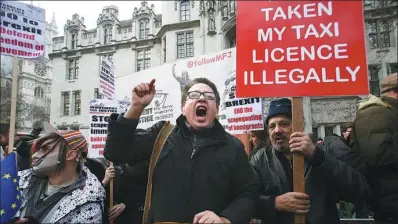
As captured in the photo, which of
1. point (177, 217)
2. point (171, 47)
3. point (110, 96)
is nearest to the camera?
point (177, 217)

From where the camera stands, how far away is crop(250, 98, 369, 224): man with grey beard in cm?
230

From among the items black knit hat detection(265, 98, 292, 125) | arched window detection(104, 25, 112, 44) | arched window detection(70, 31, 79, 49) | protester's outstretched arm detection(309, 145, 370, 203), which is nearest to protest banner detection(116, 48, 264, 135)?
black knit hat detection(265, 98, 292, 125)

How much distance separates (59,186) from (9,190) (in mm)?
316

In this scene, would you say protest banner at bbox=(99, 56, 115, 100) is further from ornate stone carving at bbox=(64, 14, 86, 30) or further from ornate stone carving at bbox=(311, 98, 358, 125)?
ornate stone carving at bbox=(64, 14, 86, 30)

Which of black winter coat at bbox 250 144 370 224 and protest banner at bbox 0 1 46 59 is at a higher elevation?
protest banner at bbox 0 1 46 59

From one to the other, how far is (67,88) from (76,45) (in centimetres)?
408

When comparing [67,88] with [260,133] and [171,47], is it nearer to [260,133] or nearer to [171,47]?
[171,47]

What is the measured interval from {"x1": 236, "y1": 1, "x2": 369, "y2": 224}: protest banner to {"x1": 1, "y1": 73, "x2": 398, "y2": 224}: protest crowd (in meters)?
0.26

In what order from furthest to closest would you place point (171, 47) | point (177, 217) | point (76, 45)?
point (76, 45) < point (171, 47) < point (177, 217)

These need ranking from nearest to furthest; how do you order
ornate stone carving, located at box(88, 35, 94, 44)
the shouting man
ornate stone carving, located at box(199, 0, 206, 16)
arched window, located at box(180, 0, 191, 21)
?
the shouting man
ornate stone carving, located at box(199, 0, 206, 16)
arched window, located at box(180, 0, 191, 21)
ornate stone carving, located at box(88, 35, 94, 44)

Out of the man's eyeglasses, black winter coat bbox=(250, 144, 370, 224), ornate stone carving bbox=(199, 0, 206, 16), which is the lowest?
black winter coat bbox=(250, 144, 370, 224)

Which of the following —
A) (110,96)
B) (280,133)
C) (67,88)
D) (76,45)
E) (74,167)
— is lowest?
(74,167)

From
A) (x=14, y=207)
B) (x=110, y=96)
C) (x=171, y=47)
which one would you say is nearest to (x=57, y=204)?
(x=14, y=207)

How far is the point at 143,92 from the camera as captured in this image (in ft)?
7.51
